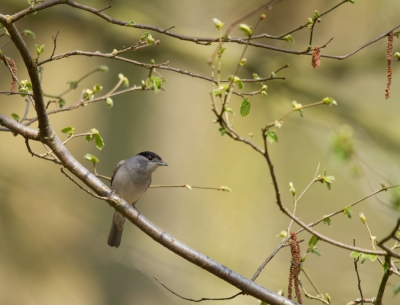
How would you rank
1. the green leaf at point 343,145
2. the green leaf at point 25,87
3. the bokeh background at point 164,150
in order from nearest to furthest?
the green leaf at point 343,145
the green leaf at point 25,87
the bokeh background at point 164,150

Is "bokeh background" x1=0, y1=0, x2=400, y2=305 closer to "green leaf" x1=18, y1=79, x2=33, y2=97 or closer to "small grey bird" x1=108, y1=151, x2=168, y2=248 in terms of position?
"small grey bird" x1=108, y1=151, x2=168, y2=248

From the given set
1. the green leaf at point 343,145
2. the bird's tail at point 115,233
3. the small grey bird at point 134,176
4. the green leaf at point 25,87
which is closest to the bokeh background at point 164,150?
the bird's tail at point 115,233

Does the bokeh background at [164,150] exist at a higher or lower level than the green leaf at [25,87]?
higher

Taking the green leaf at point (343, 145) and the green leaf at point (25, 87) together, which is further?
the green leaf at point (25, 87)

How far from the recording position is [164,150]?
8.56m

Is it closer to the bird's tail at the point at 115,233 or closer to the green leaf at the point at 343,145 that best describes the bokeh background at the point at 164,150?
the bird's tail at the point at 115,233

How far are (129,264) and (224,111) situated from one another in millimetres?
6179

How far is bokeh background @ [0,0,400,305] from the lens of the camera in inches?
327

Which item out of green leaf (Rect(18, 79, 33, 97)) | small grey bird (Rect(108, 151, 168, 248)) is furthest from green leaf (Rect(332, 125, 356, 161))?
small grey bird (Rect(108, 151, 168, 248))

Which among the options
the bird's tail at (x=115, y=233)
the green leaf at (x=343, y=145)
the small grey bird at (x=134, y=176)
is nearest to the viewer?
the green leaf at (x=343, y=145)

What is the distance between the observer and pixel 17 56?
8.49 meters

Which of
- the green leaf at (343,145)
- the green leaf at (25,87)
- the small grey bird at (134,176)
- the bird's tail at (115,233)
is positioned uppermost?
the small grey bird at (134,176)

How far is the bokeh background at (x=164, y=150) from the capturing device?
27.3ft

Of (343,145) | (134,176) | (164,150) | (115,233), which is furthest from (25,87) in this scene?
(164,150)
